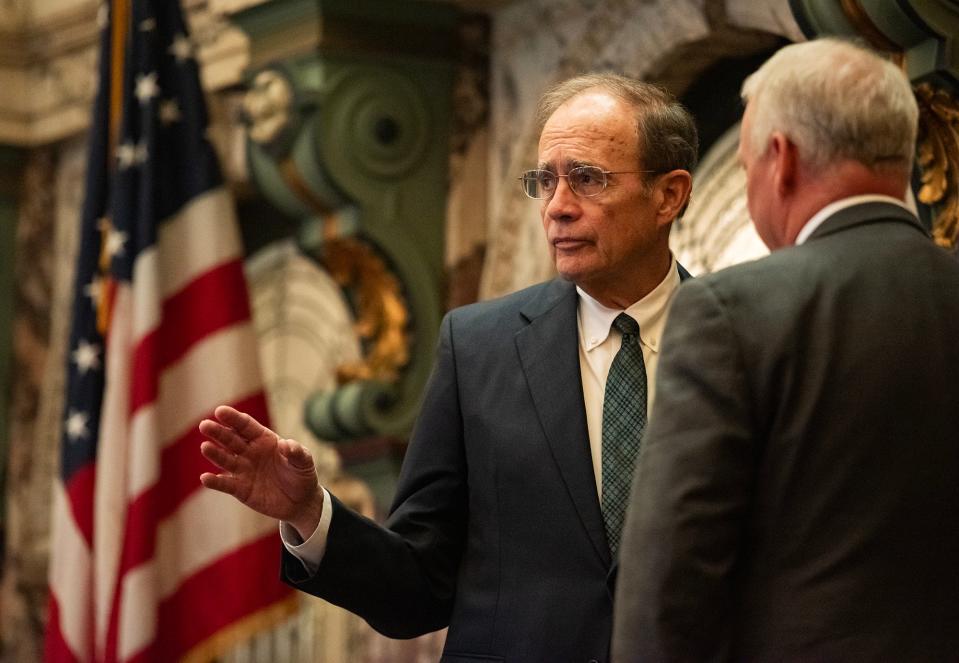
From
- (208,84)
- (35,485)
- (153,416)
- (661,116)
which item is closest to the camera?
(661,116)

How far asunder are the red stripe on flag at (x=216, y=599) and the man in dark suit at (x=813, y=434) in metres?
2.93

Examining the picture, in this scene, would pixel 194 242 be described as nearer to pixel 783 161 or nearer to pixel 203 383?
pixel 203 383

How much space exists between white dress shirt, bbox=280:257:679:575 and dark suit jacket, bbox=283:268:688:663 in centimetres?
2

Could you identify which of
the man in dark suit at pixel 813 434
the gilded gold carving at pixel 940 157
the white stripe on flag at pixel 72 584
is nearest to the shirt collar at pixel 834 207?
the man in dark suit at pixel 813 434

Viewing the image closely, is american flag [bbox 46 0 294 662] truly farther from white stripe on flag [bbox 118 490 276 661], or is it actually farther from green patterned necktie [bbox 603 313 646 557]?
green patterned necktie [bbox 603 313 646 557]

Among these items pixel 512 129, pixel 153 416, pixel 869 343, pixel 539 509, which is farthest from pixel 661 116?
pixel 153 416

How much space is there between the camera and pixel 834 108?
6.63 feet

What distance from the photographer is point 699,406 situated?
1.99 metres

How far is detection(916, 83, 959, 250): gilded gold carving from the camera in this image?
314cm

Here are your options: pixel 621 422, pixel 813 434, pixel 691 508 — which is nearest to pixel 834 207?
pixel 813 434

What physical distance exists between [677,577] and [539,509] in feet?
2.28

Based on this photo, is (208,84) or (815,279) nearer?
(815,279)

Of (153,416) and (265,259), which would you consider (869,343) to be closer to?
(153,416)

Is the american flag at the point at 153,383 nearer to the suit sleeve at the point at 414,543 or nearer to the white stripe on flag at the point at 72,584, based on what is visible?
the white stripe on flag at the point at 72,584
